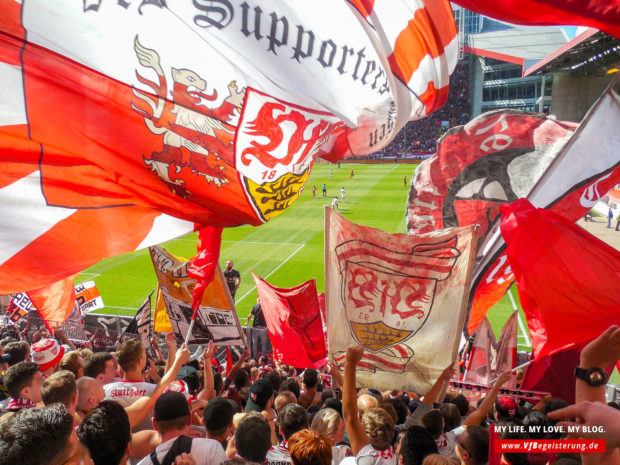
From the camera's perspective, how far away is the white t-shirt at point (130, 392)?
3562 millimetres

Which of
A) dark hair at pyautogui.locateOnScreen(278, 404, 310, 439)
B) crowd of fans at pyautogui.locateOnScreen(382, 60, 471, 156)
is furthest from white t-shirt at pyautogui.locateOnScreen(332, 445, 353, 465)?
crowd of fans at pyautogui.locateOnScreen(382, 60, 471, 156)

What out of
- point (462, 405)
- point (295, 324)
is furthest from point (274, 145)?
point (295, 324)

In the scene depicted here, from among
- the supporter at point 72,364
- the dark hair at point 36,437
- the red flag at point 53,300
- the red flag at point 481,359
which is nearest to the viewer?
the dark hair at point 36,437

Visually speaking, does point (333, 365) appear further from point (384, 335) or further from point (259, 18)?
point (259, 18)

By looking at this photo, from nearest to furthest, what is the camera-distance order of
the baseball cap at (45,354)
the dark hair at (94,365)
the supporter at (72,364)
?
the dark hair at (94,365) → the supporter at (72,364) → the baseball cap at (45,354)

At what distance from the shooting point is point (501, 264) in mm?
5410

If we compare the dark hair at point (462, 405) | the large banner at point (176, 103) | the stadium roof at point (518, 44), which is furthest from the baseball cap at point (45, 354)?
the stadium roof at point (518, 44)

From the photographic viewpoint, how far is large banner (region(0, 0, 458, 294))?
3873 millimetres

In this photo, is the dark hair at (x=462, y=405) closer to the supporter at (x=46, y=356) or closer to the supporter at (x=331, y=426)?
the supporter at (x=331, y=426)

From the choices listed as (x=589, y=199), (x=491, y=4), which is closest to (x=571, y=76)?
(x=589, y=199)

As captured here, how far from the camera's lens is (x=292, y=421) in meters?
3.22

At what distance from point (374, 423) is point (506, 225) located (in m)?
1.91

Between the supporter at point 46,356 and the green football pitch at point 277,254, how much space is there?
9341 millimetres

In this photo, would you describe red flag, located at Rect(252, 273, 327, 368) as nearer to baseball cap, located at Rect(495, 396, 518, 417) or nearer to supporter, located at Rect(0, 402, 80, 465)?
baseball cap, located at Rect(495, 396, 518, 417)
